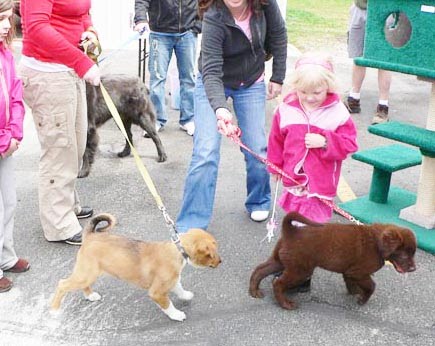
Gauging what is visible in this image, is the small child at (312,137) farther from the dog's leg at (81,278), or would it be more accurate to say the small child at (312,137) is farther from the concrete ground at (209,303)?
the dog's leg at (81,278)

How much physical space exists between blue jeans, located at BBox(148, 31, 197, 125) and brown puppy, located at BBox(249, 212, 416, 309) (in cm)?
347

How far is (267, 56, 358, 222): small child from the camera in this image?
130 inches

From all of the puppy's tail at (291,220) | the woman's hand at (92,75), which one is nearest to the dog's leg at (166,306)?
the puppy's tail at (291,220)

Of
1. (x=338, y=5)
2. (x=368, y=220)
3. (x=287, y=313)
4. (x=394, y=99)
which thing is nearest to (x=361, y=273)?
(x=287, y=313)

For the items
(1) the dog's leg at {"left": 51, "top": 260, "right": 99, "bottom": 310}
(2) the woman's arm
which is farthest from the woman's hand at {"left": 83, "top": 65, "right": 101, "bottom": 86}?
(1) the dog's leg at {"left": 51, "top": 260, "right": 99, "bottom": 310}

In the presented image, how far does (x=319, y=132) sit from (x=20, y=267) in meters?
1.97

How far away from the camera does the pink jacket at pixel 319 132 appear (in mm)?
3348

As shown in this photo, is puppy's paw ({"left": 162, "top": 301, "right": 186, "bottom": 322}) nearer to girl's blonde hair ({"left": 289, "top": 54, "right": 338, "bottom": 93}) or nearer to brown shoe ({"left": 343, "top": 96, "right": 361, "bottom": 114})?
girl's blonde hair ({"left": 289, "top": 54, "right": 338, "bottom": 93})

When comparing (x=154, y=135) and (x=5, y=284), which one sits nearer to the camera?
(x=5, y=284)

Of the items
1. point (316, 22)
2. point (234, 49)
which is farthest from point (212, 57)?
point (316, 22)

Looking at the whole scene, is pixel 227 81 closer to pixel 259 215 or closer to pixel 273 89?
pixel 273 89

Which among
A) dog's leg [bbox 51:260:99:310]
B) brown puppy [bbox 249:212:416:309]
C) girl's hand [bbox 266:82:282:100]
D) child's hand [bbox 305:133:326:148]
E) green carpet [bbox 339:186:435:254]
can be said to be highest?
girl's hand [bbox 266:82:282:100]

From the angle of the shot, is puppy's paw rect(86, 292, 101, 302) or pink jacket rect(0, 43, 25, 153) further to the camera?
puppy's paw rect(86, 292, 101, 302)

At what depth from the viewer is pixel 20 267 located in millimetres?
3727
